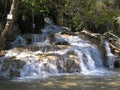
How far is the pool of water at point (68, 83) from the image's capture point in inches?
398

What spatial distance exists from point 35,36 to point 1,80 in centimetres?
631

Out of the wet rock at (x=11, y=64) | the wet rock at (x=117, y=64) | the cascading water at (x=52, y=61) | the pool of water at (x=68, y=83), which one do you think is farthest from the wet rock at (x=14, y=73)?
the wet rock at (x=117, y=64)

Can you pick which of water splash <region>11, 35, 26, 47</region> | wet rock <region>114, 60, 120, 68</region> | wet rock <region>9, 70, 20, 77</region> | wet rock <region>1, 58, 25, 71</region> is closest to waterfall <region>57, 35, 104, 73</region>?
wet rock <region>114, 60, 120, 68</region>

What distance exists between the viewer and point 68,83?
425 inches

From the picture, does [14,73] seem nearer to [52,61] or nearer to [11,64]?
[11,64]

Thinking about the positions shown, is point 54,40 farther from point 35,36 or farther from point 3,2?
point 3,2

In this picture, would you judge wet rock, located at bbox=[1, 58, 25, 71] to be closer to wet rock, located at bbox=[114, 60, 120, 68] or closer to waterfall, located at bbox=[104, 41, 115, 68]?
waterfall, located at bbox=[104, 41, 115, 68]

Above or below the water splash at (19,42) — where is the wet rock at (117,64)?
below

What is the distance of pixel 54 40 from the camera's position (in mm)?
17359

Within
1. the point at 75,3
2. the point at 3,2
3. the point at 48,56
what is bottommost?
the point at 48,56

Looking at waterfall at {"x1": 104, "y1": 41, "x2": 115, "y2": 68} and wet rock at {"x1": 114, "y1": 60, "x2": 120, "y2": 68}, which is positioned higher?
waterfall at {"x1": 104, "y1": 41, "x2": 115, "y2": 68}

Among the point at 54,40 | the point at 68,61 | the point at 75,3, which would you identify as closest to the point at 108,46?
the point at 54,40

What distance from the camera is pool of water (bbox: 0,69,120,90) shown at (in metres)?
10.1

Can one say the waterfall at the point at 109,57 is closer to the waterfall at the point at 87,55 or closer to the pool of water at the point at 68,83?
the waterfall at the point at 87,55
